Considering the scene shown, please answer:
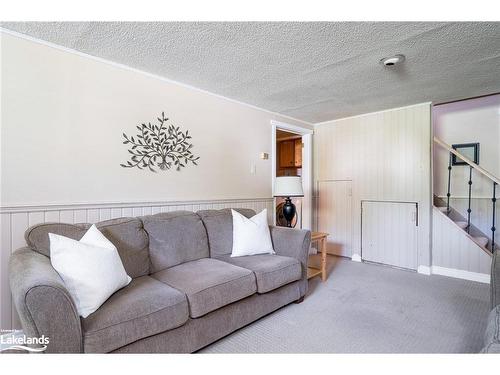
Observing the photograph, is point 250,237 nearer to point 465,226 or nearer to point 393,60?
point 393,60

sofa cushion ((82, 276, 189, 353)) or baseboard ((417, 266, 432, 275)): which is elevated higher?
sofa cushion ((82, 276, 189, 353))

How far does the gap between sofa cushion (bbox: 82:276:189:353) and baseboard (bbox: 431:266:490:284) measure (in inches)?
133

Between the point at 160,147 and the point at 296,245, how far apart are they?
1.64 meters

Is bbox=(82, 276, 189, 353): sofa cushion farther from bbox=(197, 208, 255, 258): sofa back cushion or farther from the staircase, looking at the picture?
the staircase

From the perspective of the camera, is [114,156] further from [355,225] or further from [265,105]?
[355,225]

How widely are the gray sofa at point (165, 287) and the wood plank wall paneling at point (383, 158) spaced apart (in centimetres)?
189

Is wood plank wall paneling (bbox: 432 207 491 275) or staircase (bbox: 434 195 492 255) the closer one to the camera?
wood plank wall paneling (bbox: 432 207 491 275)

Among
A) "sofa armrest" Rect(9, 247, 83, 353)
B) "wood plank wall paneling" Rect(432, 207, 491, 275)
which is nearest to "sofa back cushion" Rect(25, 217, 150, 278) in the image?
"sofa armrest" Rect(9, 247, 83, 353)

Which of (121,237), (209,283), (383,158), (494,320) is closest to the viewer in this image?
(494,320)

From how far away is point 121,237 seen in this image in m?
2.02

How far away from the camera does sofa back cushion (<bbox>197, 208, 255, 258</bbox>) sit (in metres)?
2.60

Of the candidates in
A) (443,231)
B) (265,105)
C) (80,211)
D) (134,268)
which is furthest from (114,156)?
(443,231)

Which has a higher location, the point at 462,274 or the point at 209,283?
the point at 209,283

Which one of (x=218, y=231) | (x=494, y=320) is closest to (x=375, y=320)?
(x=494, y=320)
